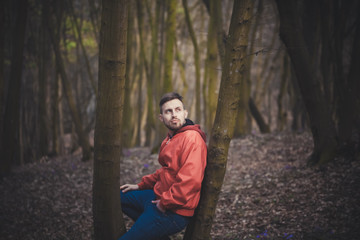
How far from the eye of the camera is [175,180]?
2229mm

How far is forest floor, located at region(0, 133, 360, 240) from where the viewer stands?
3.38 m

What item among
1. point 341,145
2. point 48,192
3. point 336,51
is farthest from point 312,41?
point 48,192

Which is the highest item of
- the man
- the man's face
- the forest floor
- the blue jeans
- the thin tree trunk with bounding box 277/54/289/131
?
the thin tree trunk with bounding box 277/54/289/131

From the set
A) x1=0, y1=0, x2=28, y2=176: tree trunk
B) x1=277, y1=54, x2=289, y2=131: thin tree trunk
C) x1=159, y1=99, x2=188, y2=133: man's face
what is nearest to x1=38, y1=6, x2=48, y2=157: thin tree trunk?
x1=0, y1=0, x2=28, y2=176: tree trunk

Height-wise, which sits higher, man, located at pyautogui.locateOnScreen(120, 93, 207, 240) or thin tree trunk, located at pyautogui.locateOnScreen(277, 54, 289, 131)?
thin tree trunk, located at pyautogui.locateOnScreen(277, 54, 289, 131)

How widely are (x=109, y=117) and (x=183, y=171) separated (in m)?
0.76

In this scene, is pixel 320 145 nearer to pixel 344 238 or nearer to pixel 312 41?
pixel 344 238

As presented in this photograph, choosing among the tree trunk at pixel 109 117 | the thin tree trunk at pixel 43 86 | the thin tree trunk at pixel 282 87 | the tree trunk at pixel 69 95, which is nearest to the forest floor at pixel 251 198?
the tree trunk at pixel 69 95

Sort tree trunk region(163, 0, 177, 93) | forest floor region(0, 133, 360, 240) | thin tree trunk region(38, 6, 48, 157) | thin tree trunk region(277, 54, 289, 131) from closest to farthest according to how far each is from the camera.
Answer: forest floor region(0, 133, 360, 240) → tree trunk region(163, 0, 177, 93) → thin tree trunk region(38, 6, 48, 157) → thin tree trunk region(277, 54, 289, 131)

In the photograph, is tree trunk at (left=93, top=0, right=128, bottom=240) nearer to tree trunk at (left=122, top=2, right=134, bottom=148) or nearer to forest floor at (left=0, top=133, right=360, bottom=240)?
forest floor at (left=0, top=133, right=360, bottom=240)

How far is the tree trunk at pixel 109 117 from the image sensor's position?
86.3 inches

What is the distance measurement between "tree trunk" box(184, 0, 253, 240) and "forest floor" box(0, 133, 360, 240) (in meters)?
1.24

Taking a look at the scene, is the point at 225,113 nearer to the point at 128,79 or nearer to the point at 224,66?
the point at 224,66

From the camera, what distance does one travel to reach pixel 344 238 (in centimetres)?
280
